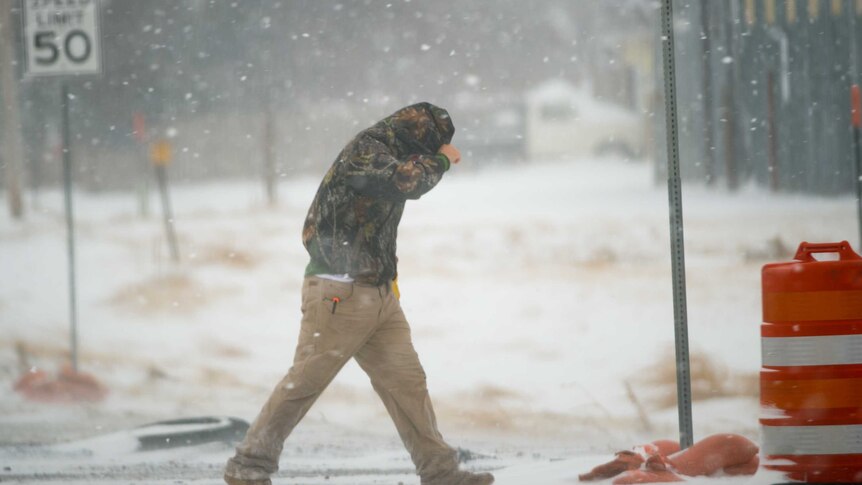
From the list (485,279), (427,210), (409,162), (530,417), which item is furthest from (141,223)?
(409,162)

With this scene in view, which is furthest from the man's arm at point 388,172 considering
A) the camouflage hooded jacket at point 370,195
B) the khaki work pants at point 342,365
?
the khaki work pants at point 342,365

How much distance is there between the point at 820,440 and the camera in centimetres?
440

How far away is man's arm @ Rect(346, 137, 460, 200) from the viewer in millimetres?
4262

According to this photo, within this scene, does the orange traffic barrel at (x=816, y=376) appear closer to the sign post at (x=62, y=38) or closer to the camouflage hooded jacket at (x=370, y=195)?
the camouflage hooded jacket at (x=370, y=195)

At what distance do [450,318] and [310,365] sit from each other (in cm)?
789

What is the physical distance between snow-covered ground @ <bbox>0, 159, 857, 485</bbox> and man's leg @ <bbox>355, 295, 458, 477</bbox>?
23.7 inches

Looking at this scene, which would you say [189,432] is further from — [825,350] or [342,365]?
[825,350]

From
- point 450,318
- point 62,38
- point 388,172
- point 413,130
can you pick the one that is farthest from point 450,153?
point 450,318

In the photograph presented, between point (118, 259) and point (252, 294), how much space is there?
12.0ft

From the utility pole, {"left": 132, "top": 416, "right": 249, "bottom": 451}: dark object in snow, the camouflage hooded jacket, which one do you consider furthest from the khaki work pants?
the utility pole

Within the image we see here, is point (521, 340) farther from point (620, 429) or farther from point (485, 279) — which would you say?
point (620, 429)

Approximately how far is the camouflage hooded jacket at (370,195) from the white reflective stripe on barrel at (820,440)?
192cm

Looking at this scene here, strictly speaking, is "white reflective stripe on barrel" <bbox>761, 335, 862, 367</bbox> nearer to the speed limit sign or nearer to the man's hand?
the man's hand

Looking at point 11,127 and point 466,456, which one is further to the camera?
point 11,127
